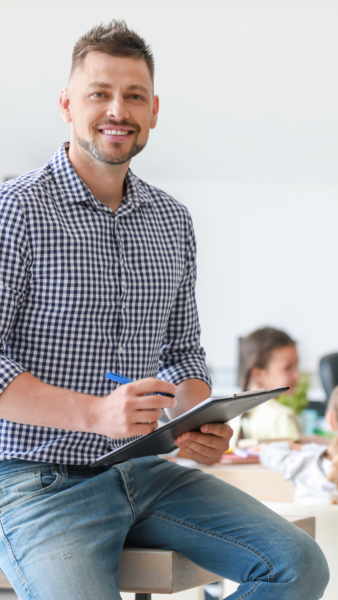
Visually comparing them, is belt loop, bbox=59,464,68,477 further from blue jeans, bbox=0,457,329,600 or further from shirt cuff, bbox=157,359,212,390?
shirt cuff, bbox=157,359,212,390

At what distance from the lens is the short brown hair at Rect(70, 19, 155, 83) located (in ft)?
3.74

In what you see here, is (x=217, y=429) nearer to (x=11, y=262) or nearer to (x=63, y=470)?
(x=63, y=470)

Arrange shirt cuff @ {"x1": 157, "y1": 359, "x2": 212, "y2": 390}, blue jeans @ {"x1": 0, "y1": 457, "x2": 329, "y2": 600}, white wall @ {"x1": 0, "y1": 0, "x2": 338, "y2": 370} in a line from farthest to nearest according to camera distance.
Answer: white wall @ {"x1": 0, "y1": 0, "x2": 338, "y2": 370} → shirt cuff @ {"x1": 157, "y1": 359, "x2": 212, "y2": 390} → blue jeans @ {"x1": 0, "y1": 457, "x2": 329, "y2": 600}

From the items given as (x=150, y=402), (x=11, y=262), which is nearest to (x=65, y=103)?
(x=11, y=262)

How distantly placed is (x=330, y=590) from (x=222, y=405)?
39.9 inches

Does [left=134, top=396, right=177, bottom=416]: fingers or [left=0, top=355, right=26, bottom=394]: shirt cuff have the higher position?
[left=0, top=355, right=26, bottom=394]: shirt cuff

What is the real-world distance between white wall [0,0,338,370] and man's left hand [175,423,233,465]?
2731 millimetres

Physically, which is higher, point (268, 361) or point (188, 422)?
point (188, 422)

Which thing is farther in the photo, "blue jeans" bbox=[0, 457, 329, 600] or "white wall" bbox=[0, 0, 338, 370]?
"white wall" bbox=[0, 0, 338, 370]

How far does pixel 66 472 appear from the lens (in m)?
1.02

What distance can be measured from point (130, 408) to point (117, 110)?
21.3 inches

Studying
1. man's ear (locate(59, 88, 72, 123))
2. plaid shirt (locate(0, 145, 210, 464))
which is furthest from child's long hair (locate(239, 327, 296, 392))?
man's ear (locate(59, 88, 72, 123))

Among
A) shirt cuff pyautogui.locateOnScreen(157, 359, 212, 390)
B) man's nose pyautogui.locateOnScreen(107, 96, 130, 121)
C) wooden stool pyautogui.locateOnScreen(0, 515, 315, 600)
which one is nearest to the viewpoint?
wooden stool pyautogui.locateOnScreen(0, 515, 315, 600)

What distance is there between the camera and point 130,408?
92cm
